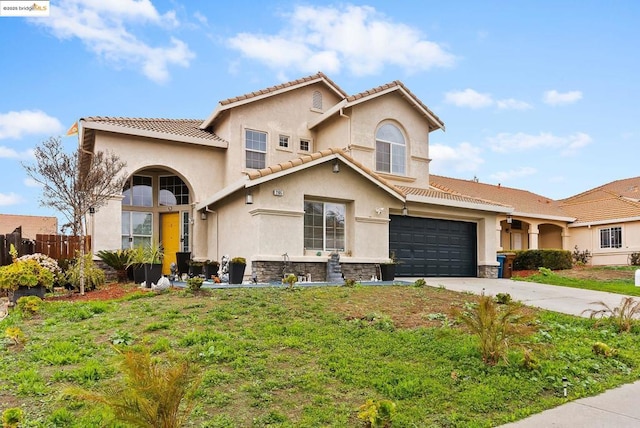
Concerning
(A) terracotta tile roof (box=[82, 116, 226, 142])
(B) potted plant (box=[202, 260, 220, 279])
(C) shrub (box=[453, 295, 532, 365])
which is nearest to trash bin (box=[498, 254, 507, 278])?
(B) potted plant (box=[202, 260, 220, 279])

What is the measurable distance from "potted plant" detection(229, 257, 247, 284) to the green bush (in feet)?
52.9

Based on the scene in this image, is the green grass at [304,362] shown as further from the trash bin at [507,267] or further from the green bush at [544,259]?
the green bush at [544,259]

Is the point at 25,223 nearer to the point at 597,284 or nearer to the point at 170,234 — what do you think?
the point at 170,234

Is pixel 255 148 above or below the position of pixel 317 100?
below

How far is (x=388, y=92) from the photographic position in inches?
776

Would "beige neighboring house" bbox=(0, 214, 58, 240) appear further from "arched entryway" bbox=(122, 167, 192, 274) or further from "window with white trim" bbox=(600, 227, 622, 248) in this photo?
"window with white trim" bbox=(600, 227, 622, 248)

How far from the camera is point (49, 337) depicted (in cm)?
739

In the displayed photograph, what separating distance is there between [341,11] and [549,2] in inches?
236

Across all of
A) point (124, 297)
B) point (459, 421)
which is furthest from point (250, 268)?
point (459, 421)

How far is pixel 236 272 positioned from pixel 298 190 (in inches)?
129

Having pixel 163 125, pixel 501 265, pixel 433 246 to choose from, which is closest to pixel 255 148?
pixel 163 125

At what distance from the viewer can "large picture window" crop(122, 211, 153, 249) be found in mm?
18094

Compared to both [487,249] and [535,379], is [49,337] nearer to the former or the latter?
[535,379]

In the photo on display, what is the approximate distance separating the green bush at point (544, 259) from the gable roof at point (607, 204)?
6379mm
